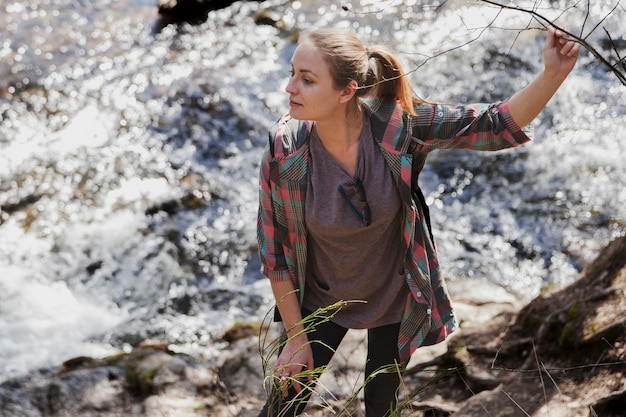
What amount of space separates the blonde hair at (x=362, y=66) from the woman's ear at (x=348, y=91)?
1 centimetres

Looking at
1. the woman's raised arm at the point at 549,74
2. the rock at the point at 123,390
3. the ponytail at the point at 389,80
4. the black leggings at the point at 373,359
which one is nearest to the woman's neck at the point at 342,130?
the ponytail at the point at 389,80

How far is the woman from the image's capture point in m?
2.57

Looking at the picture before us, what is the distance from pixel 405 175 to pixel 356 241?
296 millimetres

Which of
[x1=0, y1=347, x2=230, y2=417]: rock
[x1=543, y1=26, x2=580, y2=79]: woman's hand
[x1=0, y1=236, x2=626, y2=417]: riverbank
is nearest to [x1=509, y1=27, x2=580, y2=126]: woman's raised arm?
[x1=543, y1=26, x2=580, y2=79]: woman's hand

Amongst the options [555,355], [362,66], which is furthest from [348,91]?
[555,355]

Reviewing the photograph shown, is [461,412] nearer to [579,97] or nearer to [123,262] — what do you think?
[123,262]

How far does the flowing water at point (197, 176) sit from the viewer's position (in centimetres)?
612

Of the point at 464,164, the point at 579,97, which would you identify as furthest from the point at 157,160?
the point at 579,97

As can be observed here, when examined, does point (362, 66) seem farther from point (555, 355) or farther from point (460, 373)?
point (460, 373)

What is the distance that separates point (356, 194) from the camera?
265cm

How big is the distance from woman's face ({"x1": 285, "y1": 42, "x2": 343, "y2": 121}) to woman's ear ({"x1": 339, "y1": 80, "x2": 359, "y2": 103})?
1 centimetres

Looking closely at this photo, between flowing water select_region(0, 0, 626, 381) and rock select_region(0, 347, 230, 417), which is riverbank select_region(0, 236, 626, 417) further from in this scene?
flowing water select_region(0, 0, 626, 381)

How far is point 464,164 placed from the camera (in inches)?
287

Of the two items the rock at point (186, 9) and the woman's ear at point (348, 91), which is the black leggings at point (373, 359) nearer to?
the woman's ear at point (348, 91)
